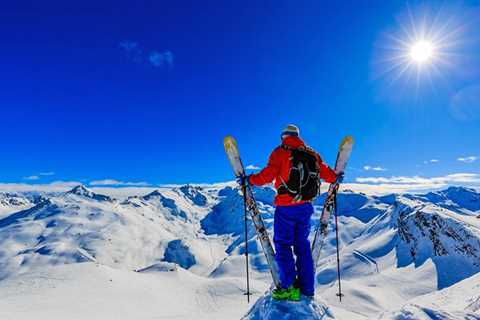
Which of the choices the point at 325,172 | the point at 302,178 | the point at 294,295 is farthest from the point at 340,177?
the point at 294,295

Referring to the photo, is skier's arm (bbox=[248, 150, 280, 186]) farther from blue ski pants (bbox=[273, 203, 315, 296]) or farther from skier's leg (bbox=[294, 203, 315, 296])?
skier's leg (bbox=[294, 203, 315, 296])

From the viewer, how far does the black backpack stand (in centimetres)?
788

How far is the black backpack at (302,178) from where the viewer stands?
788 cm

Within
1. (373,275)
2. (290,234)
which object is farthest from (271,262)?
(373,275)

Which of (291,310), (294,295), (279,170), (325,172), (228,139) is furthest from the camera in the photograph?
(228,139)

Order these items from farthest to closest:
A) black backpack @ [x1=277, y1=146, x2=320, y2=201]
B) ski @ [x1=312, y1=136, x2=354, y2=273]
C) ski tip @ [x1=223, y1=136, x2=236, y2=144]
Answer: ski @ [x1=312, y1=136, x2=354, y2=273], ski tip @ [x1=223, y1=136, x2=236, y2=144], black backpack @ [x1=277, y1=146, x2=320, y2=201]

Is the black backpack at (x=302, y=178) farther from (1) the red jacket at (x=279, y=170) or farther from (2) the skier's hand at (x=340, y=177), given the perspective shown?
(2) the skier's hand at (x=340, y=177)

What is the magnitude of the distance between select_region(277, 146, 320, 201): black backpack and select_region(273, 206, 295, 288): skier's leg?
1.43ft

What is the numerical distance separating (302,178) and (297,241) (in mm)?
1400

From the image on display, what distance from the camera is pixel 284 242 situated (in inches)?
312

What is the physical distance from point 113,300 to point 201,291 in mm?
20850

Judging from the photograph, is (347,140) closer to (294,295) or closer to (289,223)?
(289,223)

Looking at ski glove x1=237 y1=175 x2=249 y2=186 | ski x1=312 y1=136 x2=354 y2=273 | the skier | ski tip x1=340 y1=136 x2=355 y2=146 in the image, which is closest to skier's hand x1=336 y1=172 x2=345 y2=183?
ski x1=312 y1=136 x2=354 y2=273

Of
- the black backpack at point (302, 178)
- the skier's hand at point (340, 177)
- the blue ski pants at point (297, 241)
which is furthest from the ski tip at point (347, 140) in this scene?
the blue ski pants at point (297, 241)
